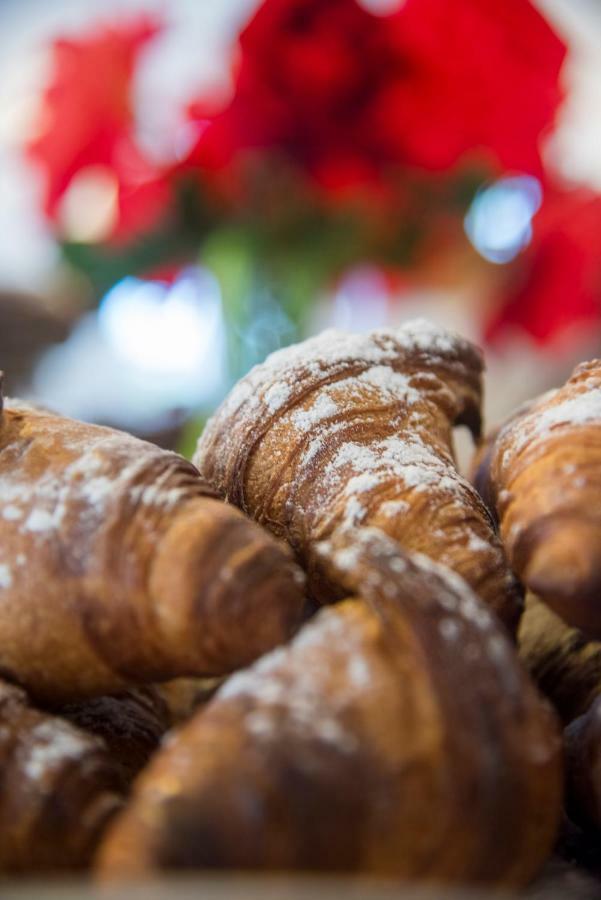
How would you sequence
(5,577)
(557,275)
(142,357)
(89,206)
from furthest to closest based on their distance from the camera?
1. (142,357)
2. (89,206)
3. (557,275)
4. (5,577)

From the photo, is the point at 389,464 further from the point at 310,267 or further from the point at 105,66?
the point at 105,66

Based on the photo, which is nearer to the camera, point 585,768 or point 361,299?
point 585,768

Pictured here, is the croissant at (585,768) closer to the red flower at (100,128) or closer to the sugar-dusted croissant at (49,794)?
the sugar-dusted croissant at (49,794)

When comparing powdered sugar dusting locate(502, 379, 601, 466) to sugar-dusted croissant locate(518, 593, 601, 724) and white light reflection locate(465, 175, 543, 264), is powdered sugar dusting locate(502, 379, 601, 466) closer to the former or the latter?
sugar-dusted croissant locate(518, 593, 601, 724)

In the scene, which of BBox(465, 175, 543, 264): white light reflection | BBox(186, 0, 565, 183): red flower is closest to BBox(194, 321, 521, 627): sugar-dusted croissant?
BBox(186, 0, 565, 183): red flower

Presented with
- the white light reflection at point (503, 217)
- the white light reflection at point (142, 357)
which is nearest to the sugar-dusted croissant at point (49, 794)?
the white light reflection at point (142, 357)

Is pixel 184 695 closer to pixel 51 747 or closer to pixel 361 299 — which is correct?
pixel 51 747

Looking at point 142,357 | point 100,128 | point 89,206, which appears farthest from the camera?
point 142,357

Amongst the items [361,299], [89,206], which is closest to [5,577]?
[361,299]

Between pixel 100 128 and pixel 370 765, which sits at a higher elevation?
pixel 100 128
